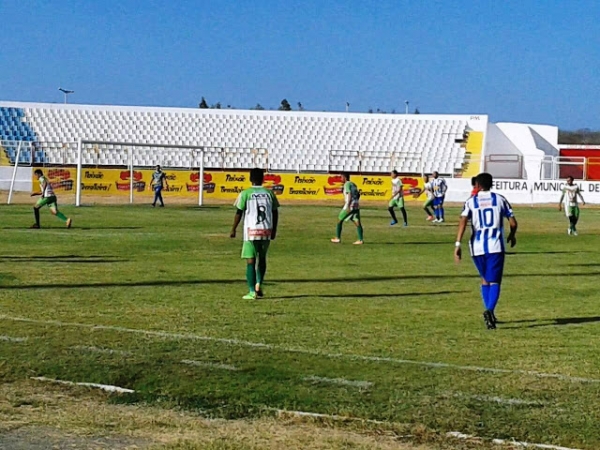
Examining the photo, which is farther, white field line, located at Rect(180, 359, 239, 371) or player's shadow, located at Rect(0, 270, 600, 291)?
player's shadow, located at Rect(0, 270, 600, 291)

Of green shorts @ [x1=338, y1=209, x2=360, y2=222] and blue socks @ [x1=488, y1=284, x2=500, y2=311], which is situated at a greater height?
green shorts @ [x1=338, y1=209, x2=360, y2=222]

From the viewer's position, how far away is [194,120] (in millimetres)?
68812

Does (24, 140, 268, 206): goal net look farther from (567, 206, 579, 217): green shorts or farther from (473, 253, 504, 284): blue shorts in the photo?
(473, 253, 504, 284): blue shorts

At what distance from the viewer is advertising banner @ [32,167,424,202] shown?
5206 centimetres

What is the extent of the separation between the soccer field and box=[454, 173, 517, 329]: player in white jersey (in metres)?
0.43

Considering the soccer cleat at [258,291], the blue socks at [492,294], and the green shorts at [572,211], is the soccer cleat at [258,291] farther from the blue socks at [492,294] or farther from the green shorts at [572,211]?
the green shorts at [572,211]

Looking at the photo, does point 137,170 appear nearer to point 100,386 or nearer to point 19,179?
point 19,179

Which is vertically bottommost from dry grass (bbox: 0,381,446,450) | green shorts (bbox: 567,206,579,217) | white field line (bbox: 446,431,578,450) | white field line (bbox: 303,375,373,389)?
dry grass (bbox: 0,381,446,450)

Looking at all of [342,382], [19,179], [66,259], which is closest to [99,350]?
[342,382]

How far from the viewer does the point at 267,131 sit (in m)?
67.6

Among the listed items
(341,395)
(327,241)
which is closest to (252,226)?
(341,395)

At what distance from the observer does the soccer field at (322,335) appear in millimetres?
7902

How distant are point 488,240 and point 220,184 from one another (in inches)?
1666

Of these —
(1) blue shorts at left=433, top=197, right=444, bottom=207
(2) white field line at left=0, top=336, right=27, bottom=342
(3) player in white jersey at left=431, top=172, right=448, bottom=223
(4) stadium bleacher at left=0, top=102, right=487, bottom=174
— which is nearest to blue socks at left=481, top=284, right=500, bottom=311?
(2) white field line at left=0, top=336, right=27, bottom=342
